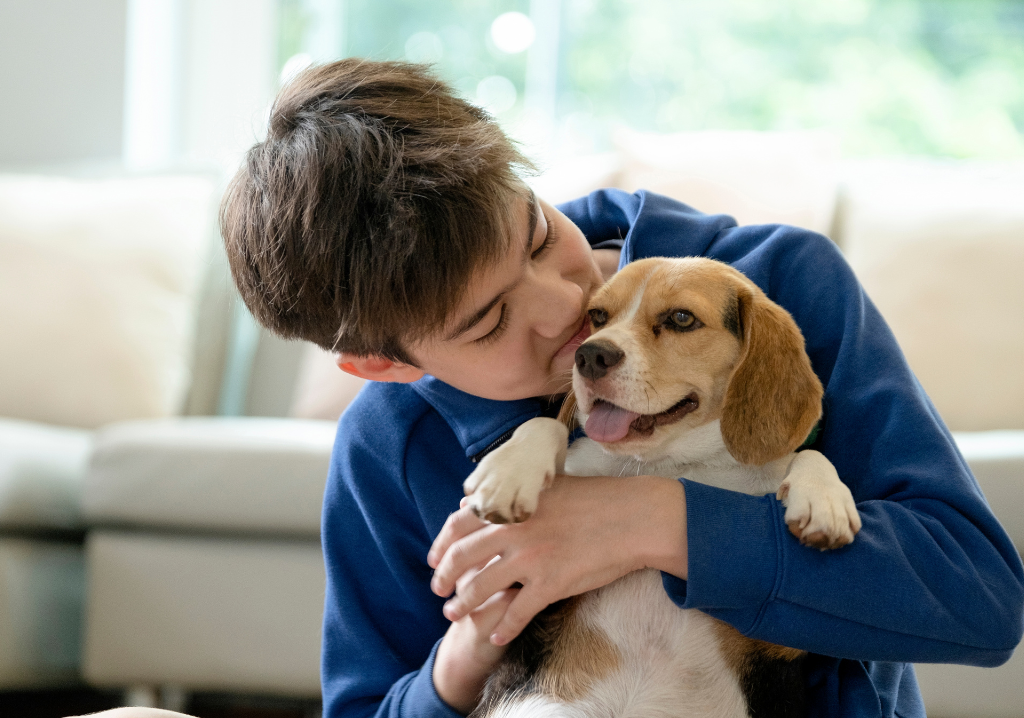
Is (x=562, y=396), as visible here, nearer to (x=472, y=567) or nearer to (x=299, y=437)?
(x=472, y=567)

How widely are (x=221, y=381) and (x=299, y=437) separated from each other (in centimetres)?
109

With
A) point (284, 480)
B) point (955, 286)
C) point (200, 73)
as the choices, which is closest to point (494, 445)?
point (284, 480)

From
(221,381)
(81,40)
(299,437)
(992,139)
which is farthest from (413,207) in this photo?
(992,139)

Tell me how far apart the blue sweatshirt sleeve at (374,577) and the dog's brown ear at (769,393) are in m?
0.51

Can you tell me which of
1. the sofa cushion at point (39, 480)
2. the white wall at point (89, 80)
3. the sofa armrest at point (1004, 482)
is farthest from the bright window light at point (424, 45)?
the sofa armrest at point (1004, 482)

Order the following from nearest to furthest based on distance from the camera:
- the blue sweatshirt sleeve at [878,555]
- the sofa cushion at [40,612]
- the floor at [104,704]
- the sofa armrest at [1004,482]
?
the blue sweatshirt sleeve at [878,555]
the sofa armrest at [1004,482]
the sofa cushion at [40,612]
the floor at [104,704]

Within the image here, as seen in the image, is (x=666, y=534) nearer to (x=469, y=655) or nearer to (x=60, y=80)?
(x=469, y=655)

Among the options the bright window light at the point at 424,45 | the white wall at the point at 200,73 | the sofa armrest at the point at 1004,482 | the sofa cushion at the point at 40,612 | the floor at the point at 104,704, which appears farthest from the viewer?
the bright window light at the point at 424,45

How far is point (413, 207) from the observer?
119 cm

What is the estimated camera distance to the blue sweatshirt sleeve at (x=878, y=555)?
1.08 m

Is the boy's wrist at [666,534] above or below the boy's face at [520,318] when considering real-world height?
below

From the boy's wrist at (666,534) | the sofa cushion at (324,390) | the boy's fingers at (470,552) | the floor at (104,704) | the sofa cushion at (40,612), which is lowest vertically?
the floor at (104,704)

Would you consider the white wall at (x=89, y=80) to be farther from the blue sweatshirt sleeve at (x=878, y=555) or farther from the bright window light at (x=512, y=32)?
the blue sweatshirt sleeve at (x=878, y=555)

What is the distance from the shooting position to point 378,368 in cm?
143
